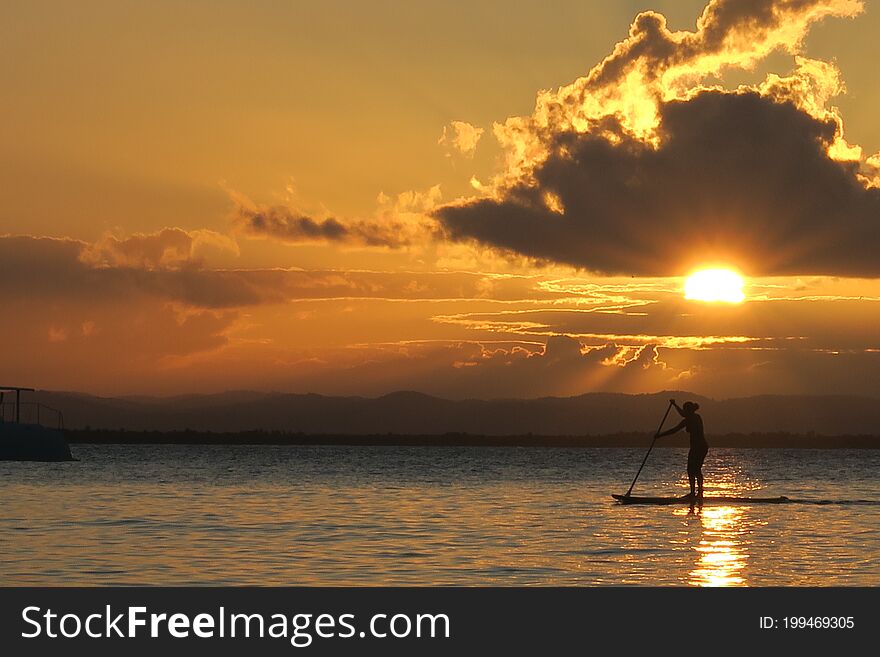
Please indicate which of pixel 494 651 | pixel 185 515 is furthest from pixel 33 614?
pixel 185 515

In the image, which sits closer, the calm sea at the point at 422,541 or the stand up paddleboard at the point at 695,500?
the calm sea at the point at 422,541

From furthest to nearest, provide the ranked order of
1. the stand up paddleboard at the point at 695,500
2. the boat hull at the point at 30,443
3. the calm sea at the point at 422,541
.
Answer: the boat hull at the point at 30,443
the stand up paddleboard at the point at 695,500
the calm sea at the point at 422,541

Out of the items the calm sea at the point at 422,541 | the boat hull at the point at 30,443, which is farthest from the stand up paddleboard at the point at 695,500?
the boat hull at the point at 30,443

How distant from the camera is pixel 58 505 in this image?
45.4m

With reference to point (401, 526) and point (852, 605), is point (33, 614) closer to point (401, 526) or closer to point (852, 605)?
point (852, 605)

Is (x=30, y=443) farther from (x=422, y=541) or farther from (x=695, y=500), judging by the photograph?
(x=422, y=541)

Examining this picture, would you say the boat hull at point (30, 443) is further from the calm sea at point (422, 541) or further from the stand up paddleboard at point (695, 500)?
the stand up paddleboard at point (695, 500)

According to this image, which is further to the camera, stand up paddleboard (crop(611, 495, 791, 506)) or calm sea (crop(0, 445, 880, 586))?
stand up paddleboard (crop(611, 495, 791, 506))

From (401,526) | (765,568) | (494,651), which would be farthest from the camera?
(401,526)

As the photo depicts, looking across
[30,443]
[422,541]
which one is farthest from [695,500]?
[30,443]

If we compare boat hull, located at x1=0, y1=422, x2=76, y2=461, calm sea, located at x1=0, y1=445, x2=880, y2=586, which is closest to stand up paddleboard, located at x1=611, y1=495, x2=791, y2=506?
calm sea, located at x1=0, y1=445, x2=880, y2=586

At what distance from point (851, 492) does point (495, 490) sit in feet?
50.0

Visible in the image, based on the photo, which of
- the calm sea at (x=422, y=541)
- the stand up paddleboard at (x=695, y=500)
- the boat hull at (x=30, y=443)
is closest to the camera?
the calm sea at (x=422, y=541)

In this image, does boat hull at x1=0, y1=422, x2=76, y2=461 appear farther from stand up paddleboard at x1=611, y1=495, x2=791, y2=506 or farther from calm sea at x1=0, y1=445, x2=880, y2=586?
stand up paddleboard at x1=611, y1=495, x2=791, y2=506
